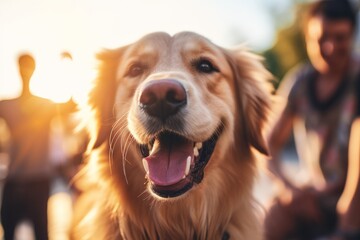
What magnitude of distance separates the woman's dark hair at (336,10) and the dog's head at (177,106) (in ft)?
3.07

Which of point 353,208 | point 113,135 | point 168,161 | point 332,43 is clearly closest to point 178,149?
point 168,161

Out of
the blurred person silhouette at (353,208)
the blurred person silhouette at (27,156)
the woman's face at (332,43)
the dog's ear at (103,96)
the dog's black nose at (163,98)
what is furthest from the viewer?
the blurred person silhouette at (27,156)

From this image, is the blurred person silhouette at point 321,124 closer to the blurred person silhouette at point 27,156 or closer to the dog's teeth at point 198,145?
the dog's teeth at point 198,145

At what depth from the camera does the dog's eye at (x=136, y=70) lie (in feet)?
11.7

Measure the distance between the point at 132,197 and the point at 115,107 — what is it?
2.20ft

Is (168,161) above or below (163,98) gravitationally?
below

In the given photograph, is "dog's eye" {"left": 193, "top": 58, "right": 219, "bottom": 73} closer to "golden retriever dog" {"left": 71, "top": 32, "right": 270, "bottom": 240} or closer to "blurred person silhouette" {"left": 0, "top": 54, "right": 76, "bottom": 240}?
"golden retriever dog" {"left": 71, "top": 32, "right": 270, "bottom": 240}

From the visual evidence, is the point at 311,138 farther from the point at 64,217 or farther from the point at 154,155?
the point at 64,217

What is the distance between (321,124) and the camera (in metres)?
4.31

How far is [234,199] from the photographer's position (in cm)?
359

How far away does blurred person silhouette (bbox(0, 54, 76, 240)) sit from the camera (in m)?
5.58

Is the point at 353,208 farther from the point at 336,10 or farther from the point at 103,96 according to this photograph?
the point at 336,10

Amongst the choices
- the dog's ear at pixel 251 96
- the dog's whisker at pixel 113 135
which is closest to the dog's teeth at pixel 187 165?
the dog's whisker at pixel 113 135

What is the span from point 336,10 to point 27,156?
3.67 meters
